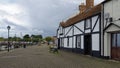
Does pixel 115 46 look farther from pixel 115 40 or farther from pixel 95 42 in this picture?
pixel 95 42

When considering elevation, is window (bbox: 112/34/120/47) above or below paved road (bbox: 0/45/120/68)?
above

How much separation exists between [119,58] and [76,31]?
16.5 meters

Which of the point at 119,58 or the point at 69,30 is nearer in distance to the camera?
the point at 119,58

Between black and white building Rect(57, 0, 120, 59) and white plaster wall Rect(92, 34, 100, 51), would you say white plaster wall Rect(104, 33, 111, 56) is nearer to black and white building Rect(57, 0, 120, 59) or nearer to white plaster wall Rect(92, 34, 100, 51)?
black and white building Rect(57, 0, 120, 59)

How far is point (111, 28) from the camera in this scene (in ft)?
Answer: 83.0

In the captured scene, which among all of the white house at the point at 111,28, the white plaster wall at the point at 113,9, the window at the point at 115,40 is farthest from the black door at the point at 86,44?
the window at the point at 115,40

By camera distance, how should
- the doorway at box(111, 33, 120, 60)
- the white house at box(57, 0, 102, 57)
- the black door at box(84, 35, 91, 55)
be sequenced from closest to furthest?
the doorway at box(111, 33, 120, 60)
the white house at box(57, 0, 102, 57)
the black door at box(84, 35, 91, 55)

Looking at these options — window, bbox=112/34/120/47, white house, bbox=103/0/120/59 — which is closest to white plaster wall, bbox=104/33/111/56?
white house, bbox=103/0/120/59

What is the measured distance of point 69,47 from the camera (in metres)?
45.5

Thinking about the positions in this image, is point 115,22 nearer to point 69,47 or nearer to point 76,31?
point 76,31

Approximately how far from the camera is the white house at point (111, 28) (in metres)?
24.3

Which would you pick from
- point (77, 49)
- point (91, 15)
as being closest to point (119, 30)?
point (91, 15)

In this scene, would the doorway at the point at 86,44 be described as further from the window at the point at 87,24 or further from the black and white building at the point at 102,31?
the window at the point at 87,24

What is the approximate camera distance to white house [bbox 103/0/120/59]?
24344 millimetres
